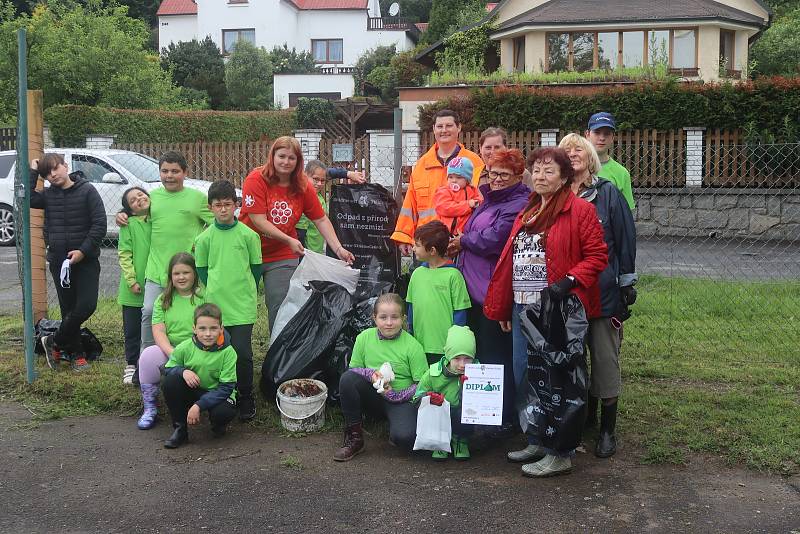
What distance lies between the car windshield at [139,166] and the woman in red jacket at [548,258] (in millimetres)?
10067

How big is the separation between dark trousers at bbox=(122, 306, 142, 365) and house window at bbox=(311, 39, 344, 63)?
4534cm

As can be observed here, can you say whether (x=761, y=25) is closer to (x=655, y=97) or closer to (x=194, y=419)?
(x=655, y=97)

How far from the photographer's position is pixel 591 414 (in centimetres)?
529

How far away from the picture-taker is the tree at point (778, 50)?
34688 mm

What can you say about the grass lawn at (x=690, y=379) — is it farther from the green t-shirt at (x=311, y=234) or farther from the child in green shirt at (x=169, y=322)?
the green t-shirt at (x=311, y=234)

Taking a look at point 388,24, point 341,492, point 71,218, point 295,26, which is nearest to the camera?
point 341,492

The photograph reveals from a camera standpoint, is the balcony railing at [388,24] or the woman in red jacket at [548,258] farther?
the balcony railing at [388,24]

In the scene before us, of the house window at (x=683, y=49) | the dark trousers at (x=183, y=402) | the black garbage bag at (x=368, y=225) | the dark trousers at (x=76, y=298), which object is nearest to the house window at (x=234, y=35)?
the house window at (x=683, y=49)

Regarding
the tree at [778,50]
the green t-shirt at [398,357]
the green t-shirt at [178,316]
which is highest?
the tree at [778,50]

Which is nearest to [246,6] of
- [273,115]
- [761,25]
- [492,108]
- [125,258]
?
[273,115]

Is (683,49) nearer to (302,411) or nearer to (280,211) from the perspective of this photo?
(280,211)

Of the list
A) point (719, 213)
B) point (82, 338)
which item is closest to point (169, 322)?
point (82, 338)

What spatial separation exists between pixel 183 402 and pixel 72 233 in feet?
6.92

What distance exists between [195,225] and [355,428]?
2021mm
